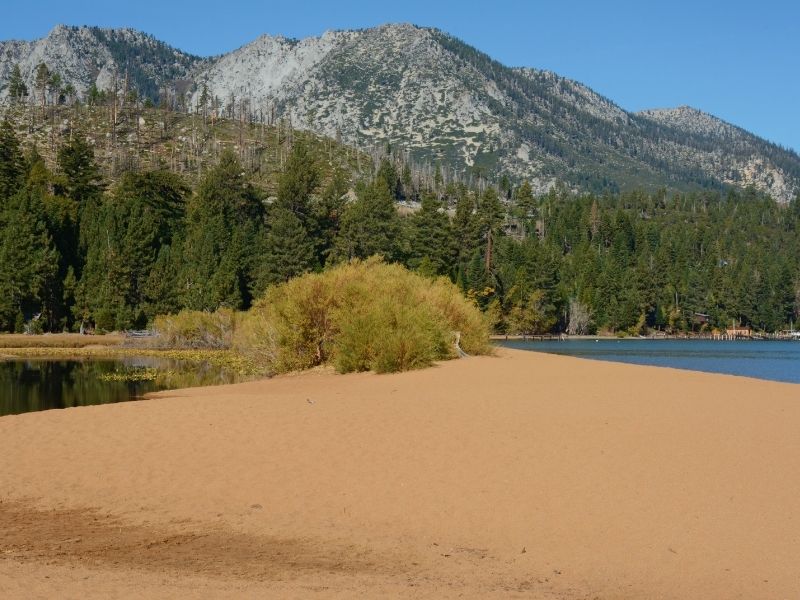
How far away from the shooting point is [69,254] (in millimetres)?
72500

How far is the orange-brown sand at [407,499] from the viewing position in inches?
329

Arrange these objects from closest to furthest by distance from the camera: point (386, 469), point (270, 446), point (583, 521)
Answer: point (583, 521) → point (386, 469) → point (270, 446)

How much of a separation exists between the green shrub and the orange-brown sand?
37.6 metres

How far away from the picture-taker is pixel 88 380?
108ft

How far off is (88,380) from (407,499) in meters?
25.4

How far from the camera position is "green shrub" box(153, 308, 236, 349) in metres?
56.5

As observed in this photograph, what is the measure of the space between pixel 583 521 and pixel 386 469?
3737 millimetres

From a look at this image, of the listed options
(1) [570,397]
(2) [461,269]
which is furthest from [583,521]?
(2) [461,269]

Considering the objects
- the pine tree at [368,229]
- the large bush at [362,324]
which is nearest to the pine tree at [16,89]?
the pine tree at [368,229]

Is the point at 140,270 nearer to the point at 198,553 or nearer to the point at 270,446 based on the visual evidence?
the point at 270,446

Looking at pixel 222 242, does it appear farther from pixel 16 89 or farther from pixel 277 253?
pixel 16 89

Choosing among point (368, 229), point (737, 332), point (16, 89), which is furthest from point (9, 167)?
point (737, 332)

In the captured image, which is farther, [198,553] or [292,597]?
[198,553]

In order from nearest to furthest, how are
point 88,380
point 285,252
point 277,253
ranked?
point 88,380
point 285,252
point 277,253
